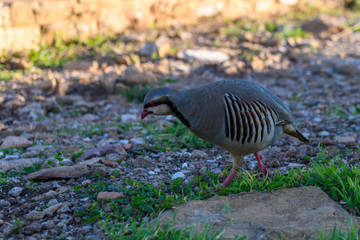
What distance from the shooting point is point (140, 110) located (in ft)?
19.4

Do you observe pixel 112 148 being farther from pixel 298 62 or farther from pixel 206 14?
pixel 206 14

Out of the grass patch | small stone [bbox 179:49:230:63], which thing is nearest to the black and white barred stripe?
small stone [bbox 179:49:230:63]

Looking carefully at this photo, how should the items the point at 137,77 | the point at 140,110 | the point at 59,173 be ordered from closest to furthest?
the point at 59,173, the point at 140,110, the point at 137,77

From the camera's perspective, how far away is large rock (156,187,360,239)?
311cm

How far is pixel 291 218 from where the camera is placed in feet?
10.7

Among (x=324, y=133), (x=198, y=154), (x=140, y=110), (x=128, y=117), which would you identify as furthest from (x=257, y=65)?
(x=198, y=154)

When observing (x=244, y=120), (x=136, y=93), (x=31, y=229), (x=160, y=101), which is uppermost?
(x=160, y=101)

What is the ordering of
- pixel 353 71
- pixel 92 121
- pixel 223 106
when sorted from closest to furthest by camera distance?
pixel 223 106
pixel 92 121
pixel 353 71

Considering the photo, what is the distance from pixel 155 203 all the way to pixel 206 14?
6.70 meters

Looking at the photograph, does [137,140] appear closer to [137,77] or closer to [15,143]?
[15,143]

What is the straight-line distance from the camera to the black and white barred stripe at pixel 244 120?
3.53m

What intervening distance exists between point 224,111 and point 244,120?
0.16 metres

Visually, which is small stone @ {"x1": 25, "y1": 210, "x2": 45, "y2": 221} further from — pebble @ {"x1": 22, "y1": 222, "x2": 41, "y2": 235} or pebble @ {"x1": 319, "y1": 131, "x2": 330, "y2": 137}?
pebble @ {"x1": 319, "y1": 131, "x2": 330, "y2": 137}


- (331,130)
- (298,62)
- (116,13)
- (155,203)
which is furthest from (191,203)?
(116,13)
